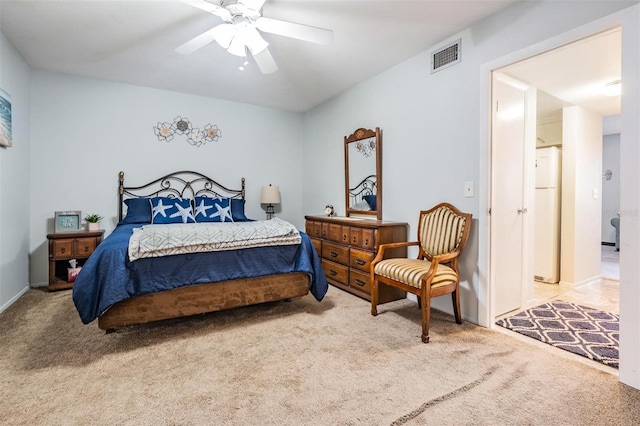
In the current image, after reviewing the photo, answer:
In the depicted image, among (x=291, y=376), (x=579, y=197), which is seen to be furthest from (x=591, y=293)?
(x=291, y=376)

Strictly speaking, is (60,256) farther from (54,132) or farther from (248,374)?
(248,374)

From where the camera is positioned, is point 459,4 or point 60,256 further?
point 60,256

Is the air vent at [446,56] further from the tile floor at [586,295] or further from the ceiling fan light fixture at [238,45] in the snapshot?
the tile floor at [586,295]

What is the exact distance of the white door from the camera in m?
2.63

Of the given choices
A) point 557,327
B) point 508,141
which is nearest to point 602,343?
Result: point 557,327

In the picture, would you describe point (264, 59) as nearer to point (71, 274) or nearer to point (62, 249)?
point (62, 249)

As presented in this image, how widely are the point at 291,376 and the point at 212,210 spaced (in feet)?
9.30

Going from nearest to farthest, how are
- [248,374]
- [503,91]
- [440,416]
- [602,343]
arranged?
[440,416], [248,374], [602,343], [503,91]

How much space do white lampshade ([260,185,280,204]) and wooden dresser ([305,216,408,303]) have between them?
1.28m

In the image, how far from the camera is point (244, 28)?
2.36 meters

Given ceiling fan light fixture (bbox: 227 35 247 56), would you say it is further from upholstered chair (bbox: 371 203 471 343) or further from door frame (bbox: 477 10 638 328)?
upholstered chair (bbox: 371 203 471 343)

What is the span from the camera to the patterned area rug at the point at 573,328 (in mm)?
2193

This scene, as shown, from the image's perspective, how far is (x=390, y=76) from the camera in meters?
3.55

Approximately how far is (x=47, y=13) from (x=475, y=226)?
4.00 m
